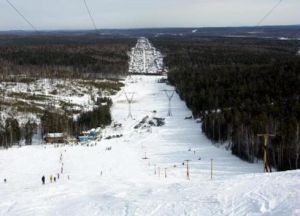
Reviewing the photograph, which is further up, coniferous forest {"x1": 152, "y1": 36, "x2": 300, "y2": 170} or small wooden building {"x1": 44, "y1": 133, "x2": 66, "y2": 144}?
coniferous forest {"x1": 152, "y1": 36, "x2": 300, "y2": 170}

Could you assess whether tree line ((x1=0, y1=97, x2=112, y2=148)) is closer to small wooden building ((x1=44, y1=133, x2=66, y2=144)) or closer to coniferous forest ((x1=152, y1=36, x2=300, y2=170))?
small wooden building ((x1=44, y1=133, x2=66, y2=144))

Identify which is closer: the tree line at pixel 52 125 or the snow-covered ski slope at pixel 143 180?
the snow-covered ski slope at pixel 143 180

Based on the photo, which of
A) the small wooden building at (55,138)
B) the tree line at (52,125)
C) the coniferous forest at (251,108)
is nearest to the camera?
the coniferous forest at (251,108)

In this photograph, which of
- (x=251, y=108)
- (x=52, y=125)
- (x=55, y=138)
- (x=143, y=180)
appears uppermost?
(x=251, y=108)

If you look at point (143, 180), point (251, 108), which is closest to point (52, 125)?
point (251, 108)

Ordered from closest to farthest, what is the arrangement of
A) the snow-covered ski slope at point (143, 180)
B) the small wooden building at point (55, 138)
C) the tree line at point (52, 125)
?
the snow-covered ski slope at point (143, 180) → the small wooden building at point (55, 138) → the tree line at point (52, 125)

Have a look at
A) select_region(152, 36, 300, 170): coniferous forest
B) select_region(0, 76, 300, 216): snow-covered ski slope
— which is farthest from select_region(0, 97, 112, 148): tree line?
select_region(152, 36, 300, 170): coniferous forest

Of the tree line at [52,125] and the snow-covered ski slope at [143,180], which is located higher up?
the snow-covered ski slope at [143,180]

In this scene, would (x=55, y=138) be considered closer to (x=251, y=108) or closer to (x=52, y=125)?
(x=52, y=125)

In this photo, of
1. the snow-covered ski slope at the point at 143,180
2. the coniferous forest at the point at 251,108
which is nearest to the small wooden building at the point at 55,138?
the snow-covered ski slope at the point at 143,180

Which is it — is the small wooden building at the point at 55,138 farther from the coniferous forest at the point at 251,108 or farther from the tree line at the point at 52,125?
the coniferous forest at the point at 251,108
